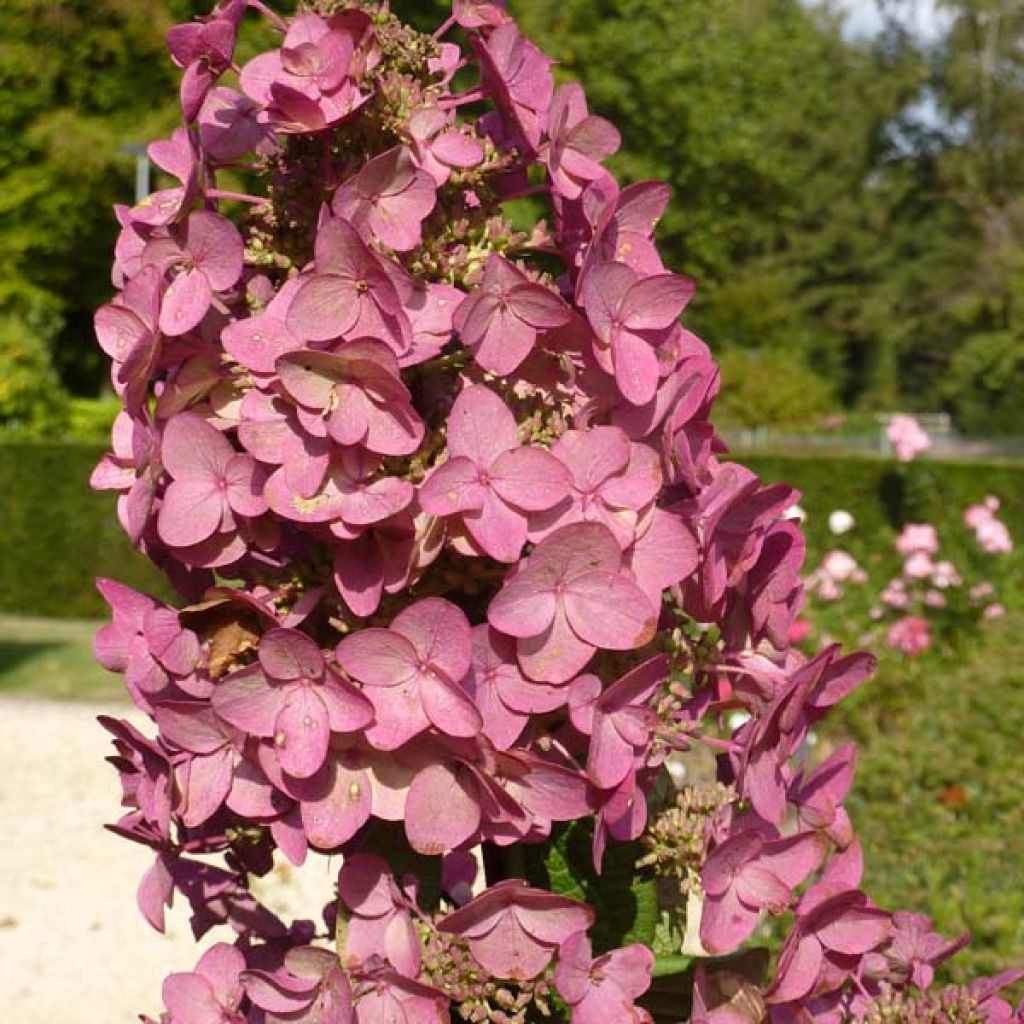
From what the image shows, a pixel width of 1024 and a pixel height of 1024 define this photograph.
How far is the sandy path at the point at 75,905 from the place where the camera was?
4.46 m

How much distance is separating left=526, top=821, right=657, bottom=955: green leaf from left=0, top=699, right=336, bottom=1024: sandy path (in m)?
2.99

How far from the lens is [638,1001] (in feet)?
4.56

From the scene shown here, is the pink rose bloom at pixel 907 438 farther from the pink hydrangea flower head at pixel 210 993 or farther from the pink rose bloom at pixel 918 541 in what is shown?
the pink hydrangea flower head at pixel 210 993

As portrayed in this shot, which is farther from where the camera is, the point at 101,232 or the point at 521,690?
the point at 101,232

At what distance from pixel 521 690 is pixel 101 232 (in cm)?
2776

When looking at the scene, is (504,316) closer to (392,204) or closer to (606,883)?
(392,204)

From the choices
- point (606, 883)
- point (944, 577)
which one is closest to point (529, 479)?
point (606, 883)

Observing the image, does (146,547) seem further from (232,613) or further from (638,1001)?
(638,1001)

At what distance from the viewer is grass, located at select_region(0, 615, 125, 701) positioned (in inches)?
373

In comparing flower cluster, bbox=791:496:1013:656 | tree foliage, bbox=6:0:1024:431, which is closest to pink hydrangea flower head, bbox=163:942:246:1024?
flower cluster, bbox=791:496:1013:656

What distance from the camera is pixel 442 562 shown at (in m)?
1.19

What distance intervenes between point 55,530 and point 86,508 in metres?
0.39

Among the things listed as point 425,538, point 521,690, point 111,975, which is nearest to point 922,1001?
point 521,690

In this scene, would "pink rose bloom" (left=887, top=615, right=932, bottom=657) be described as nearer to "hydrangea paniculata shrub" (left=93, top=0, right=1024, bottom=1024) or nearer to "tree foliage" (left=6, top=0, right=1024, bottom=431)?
"hydrangea paniculata shrub" (left=93, top=0, right=1024, bottom=1024)
